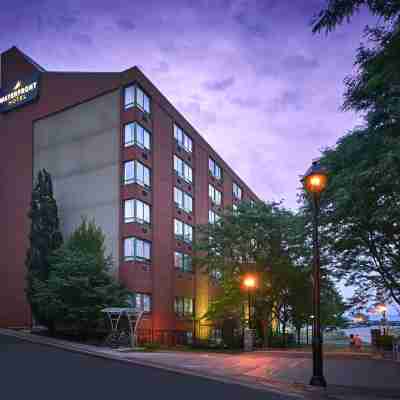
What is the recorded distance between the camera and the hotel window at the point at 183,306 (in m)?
42.1

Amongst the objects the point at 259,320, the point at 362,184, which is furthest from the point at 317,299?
the point at 259,320

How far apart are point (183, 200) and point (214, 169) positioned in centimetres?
1055

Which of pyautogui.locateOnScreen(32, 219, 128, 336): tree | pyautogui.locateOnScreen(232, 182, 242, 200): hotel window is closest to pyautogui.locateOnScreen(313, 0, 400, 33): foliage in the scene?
pyautogui.locateOnScreen(32, 219, 128, 336): tree

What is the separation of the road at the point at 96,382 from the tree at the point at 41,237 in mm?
14145

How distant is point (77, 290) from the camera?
29.8 meters

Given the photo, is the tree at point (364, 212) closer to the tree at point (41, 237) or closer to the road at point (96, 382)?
the road at point (96, 382)

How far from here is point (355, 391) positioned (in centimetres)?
1323

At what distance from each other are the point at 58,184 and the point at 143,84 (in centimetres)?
1018

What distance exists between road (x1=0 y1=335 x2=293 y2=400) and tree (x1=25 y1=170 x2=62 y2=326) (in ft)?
46.4

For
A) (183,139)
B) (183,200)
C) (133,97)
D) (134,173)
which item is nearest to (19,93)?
(133,97)

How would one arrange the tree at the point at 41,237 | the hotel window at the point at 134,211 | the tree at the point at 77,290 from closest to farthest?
the tree at the point at 77,290, the tree at the point at 41,237, the hotel window at the point at 134,211

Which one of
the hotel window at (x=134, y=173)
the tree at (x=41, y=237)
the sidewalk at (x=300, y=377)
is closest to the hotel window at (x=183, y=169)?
the hotel window at (x=134, y=173)

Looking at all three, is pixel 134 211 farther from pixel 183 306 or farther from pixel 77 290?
pixel 183 306

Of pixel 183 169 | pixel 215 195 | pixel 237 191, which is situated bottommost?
pixel 215 195
